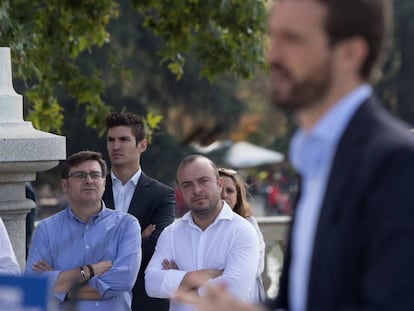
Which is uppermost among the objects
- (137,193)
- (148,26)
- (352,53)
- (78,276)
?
(148,26)

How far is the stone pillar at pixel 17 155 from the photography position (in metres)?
6.91

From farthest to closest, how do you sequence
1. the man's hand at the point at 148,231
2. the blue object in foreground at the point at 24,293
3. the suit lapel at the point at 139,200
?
1. the suit lapel at the point at 139,200
2. the man's hand at the point at 148,231
3. the blue object in foreground at the point at 24,293

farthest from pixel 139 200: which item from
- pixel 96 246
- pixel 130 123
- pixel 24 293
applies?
pixel 24 293

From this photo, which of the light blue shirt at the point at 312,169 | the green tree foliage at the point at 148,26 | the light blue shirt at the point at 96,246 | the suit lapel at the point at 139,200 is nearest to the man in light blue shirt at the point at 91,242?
the light blue shirt at the point at 96,246

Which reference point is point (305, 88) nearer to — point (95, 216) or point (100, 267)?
point (100, 267)

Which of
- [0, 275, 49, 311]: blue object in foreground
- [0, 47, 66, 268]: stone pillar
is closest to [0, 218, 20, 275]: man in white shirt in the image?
[0, 47, 66, 268]: stone pillar

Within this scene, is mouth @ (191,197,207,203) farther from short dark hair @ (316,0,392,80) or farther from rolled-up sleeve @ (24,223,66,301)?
short dark hair @ (316,0,392,80)

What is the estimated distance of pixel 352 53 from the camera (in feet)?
8.13

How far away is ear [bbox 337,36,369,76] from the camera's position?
247 cm

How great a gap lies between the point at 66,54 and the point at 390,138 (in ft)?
34.3

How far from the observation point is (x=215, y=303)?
8.07 feet

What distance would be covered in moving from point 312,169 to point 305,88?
0.20 meters

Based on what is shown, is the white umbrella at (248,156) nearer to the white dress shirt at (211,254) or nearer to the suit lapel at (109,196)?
the suit lapel at (109,196)

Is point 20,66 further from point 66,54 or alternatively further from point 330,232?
point 330,232
